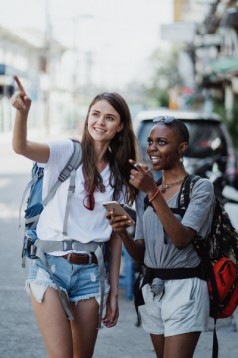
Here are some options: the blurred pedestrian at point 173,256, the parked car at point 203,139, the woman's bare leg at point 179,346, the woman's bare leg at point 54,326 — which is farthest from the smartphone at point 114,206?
the parked car at point 203,139

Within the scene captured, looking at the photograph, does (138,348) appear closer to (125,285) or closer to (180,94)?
(125,285)

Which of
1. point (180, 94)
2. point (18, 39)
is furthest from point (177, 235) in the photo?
point (180, 94)

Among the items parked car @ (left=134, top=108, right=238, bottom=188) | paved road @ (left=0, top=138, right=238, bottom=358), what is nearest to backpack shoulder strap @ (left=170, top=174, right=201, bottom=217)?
paved road @ (left=0, top=138, right=238, bottom=358)

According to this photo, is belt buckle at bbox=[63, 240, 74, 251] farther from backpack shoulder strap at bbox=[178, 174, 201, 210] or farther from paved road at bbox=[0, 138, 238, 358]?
paved road at bbox=[0, 138, 238, 358]

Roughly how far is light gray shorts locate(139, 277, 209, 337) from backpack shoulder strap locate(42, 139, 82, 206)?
70 cm

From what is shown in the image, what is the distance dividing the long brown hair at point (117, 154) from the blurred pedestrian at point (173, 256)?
0.91ft

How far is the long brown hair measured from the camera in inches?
131

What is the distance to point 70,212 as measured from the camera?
129 inches

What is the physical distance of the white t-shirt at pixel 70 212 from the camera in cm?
327

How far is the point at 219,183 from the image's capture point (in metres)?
6.82

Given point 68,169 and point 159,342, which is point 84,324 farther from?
point 68,169

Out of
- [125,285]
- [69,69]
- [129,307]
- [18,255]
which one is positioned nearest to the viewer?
[129,307]

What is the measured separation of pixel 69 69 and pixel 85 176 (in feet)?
266

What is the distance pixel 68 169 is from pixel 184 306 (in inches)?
34.0
